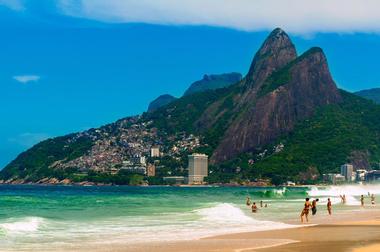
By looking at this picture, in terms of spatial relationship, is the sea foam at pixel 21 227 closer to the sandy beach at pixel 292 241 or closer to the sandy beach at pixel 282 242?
the sandy beach at pixel 282 242

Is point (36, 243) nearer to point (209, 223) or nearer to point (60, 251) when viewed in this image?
point (60, 251)

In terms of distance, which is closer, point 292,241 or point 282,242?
point 282,242

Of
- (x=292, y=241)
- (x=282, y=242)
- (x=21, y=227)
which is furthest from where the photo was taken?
(x=21, y=227)

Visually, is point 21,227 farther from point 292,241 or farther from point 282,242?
point 292,241

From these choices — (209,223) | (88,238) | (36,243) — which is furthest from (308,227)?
(36,243)

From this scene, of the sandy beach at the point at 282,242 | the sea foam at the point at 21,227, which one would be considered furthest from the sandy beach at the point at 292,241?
the sea foam at the point at 21,227

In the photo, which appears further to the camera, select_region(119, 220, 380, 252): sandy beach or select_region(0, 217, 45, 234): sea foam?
select_region(0, 217, 45, 234): sea foam

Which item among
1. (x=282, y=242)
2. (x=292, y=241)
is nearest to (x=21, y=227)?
(x=282, y=242)

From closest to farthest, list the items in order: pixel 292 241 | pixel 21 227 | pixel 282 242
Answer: pixel 282 242, pixel 292 241, pixel 21 227

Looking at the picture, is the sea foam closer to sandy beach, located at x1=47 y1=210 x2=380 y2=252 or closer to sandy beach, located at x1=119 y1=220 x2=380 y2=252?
sandy beach, located at x1=47 y1=210 x2=380 y2=252

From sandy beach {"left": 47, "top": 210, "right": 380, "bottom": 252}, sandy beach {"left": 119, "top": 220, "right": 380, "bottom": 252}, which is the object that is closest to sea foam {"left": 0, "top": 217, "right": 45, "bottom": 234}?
sandy beach {"left": 47, "top": 210, "right": 380, "bottom": 252}

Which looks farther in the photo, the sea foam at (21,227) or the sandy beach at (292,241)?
the sea foam at (21,227)
